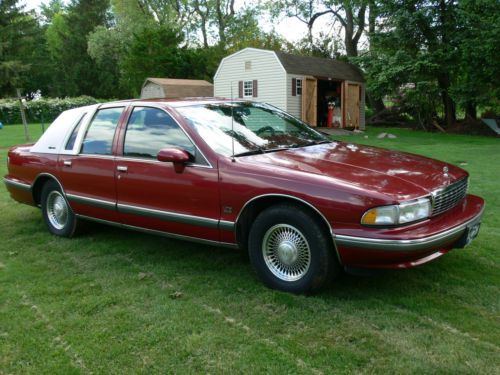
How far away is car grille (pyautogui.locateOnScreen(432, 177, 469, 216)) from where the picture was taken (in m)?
3.68

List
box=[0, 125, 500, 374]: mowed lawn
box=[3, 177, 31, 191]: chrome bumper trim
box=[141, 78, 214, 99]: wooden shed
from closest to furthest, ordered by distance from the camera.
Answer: box=[0, 125, 500, 374]: mowed lawn
box=[3, 177, 31, 191]: chrome bumper trim
box=[141, 78, 214, 99]: wooden shed

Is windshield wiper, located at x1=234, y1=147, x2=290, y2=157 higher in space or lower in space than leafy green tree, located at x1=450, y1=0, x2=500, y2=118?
lower

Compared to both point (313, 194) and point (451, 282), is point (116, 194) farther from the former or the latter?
point (451, 282)

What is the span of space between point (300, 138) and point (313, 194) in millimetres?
1401

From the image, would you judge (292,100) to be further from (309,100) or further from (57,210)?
(57,210)

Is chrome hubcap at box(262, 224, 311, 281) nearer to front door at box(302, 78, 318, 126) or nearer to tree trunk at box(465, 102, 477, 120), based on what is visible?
front door at box(302, 78, 318, 126)

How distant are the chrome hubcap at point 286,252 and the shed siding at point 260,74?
17230mm

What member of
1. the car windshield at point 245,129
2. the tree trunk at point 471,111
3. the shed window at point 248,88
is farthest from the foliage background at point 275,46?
the car windshield at point 245,129

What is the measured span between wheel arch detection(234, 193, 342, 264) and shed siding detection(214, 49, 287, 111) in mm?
17048

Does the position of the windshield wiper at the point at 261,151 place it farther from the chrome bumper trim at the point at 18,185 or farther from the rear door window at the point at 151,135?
the chrome bumper trim at the point at 18,185

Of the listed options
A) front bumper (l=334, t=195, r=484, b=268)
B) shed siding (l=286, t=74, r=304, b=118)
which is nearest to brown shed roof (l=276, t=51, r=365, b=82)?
shed siding (l=286, t=74, r=304, b=118)

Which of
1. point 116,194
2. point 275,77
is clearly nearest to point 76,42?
point 275,77

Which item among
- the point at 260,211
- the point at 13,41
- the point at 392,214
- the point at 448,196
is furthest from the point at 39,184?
the point at 13,41

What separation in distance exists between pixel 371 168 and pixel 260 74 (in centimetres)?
1877
